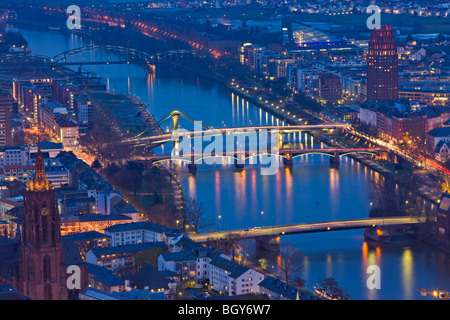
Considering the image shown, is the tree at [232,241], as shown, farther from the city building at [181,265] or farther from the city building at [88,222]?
the city building at [88,222]

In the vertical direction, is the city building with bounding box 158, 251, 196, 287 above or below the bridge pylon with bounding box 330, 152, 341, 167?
above

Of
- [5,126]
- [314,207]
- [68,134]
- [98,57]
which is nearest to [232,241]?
[314,207]

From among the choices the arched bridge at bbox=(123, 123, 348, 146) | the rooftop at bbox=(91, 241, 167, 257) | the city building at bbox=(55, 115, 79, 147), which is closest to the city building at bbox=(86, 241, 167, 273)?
the rooftop at bbox=(91, 241, 167, 257)

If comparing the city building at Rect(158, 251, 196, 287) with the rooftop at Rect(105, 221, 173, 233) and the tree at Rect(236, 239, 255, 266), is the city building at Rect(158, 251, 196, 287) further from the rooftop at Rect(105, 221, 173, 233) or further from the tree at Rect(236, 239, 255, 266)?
the rooftop at Rect(105, 221, 173, 233)

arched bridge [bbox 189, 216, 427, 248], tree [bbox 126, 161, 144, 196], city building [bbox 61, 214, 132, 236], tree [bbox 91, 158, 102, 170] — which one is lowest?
tree [bbox 126, 161, 144, 196]

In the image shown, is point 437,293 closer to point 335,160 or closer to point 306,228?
point 306,228

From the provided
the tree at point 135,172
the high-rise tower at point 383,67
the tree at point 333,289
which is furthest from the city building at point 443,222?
the high-rise tower at point 383,67
